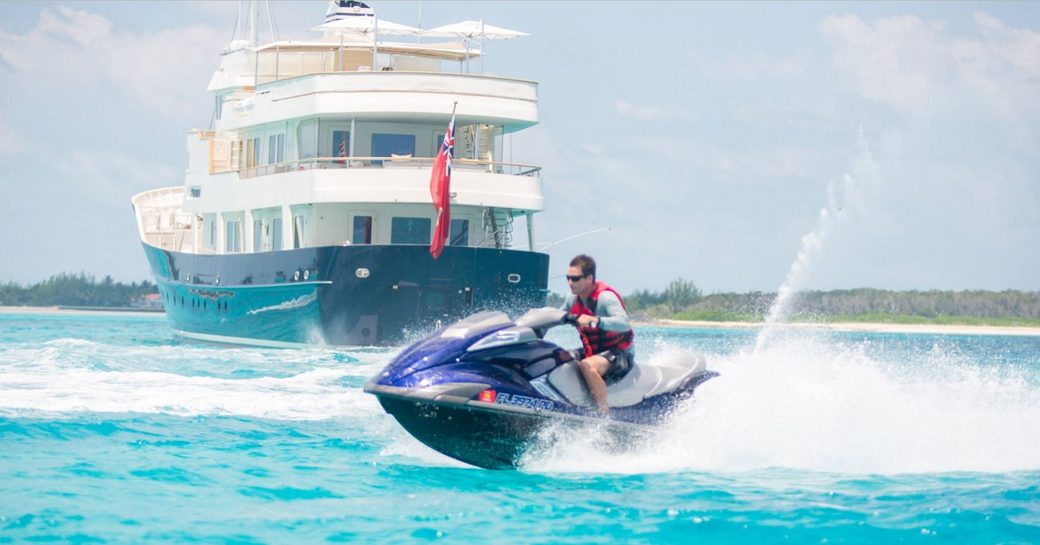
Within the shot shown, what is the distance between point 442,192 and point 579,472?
1475 cm

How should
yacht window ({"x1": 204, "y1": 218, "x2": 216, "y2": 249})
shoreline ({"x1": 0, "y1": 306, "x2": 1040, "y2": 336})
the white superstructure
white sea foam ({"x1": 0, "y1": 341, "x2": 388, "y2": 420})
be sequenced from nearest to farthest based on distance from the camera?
white sea foam ({"x1": 0, "y1": 341, "x2": 388, "y2": 420}) < the white superstructure < yacht window ({"x1": 204, "y1": 218, "x2": 216, "y2": 249}) < shoreline ({"x1": 0, "y1": 306, "x2": 1040, "y2": 336})

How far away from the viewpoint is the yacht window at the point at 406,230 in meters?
26.5

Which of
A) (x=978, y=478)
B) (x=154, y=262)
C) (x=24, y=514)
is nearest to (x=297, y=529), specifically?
(x=24, y=514)

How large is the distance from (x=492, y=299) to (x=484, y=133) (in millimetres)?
5147

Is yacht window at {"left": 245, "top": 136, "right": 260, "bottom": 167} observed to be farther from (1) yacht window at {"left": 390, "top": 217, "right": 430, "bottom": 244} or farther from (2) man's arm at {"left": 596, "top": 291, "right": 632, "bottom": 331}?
(2) man's arm at {"left": 596, "top": 291, "right": 632, "bottom": 331}

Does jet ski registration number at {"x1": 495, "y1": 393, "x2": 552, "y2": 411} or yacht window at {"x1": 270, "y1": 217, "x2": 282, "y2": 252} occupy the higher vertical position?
yacht window at {"x1": 270, "y1": 217, "x2": 282, "y2": 252}

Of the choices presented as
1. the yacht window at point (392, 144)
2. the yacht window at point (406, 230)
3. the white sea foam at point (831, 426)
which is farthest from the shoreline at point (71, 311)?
the white sea foam at point (831, 426)

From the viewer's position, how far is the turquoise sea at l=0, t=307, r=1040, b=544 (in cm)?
831

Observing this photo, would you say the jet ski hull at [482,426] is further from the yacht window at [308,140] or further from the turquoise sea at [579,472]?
the yacht window at [308,140]

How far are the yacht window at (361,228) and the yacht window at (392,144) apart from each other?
4.77ft

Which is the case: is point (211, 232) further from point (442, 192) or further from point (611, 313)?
point (611, 313)

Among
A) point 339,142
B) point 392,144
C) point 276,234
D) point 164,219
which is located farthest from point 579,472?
point 164,219

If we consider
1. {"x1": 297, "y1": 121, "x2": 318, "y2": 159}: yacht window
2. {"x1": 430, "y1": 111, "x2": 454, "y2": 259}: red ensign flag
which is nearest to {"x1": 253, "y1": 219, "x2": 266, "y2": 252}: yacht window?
{"x1": 297, "y1": 121, "x2": 318, "y2": 159}: yacht window

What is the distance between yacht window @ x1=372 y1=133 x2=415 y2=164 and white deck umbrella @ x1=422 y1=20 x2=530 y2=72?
9.59ft
